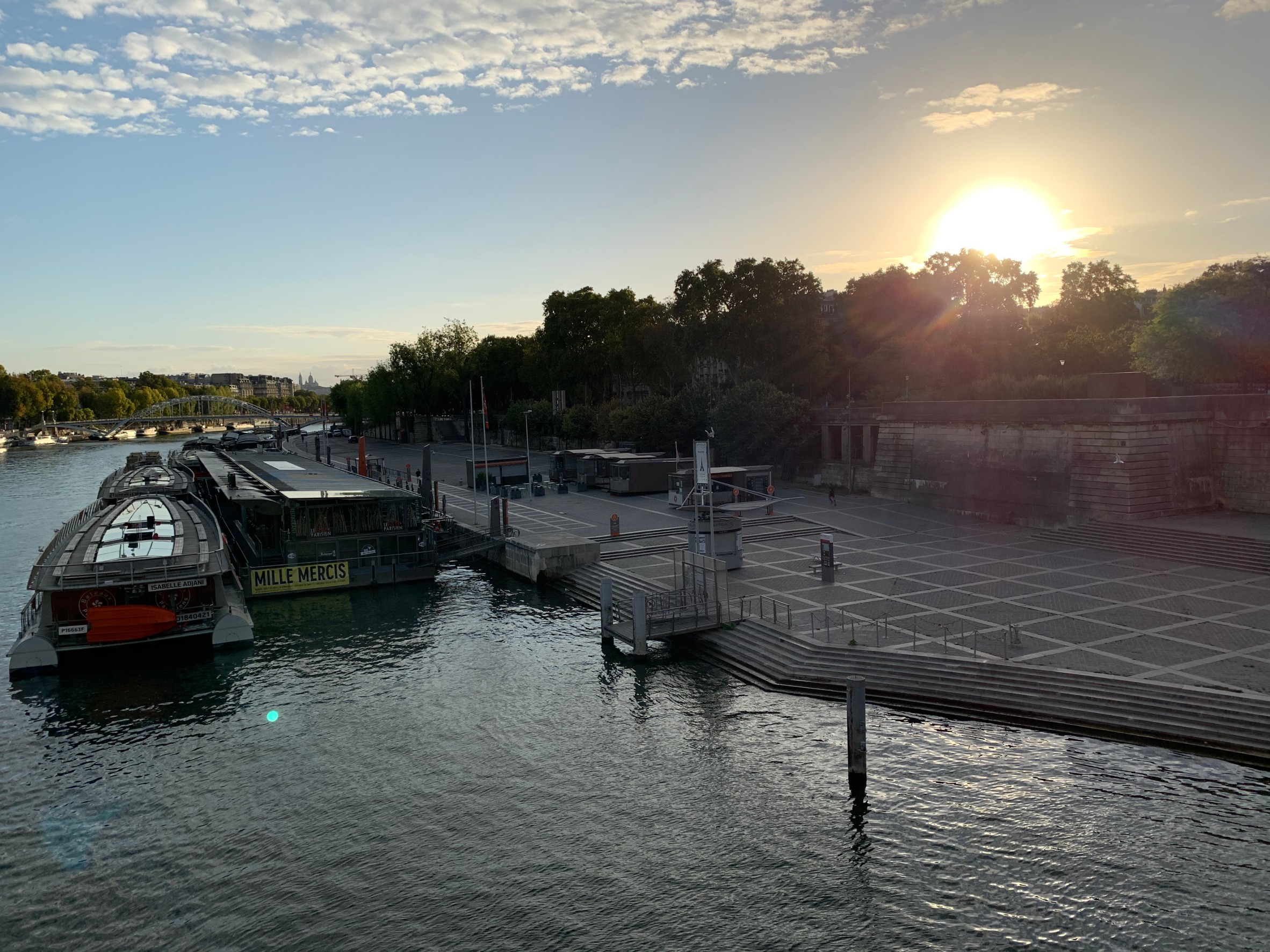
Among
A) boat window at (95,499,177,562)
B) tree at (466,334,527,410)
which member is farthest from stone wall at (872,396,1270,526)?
tree at (466,334,527,410)

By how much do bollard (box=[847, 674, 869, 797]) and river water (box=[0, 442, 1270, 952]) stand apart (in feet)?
1.30

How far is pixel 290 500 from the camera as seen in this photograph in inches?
1494

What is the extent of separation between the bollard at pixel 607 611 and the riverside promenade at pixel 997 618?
3.59 meters

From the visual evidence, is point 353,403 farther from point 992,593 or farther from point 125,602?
point 992,593

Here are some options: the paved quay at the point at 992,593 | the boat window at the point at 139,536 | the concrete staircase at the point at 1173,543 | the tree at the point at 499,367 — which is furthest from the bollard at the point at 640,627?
the tree at the point at 499,367

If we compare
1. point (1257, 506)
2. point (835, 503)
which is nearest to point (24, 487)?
point (835, 503)

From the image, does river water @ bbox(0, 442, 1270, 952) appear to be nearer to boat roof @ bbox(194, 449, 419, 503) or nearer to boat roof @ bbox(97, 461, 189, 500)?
boat roof @ bbox(194, 449, 419, 503)

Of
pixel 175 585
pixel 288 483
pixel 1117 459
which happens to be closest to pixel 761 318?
pixel 1117 459

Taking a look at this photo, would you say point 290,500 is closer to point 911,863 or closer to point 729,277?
point 911,863

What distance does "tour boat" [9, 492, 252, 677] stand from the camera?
1094 inches

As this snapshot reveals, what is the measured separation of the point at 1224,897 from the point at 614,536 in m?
31.0

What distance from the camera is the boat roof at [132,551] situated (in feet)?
94.9

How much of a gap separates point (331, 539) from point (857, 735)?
27104mm

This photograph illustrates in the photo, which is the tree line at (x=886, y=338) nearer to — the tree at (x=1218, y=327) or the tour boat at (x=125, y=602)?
the tree at (x=1218, y=327)
